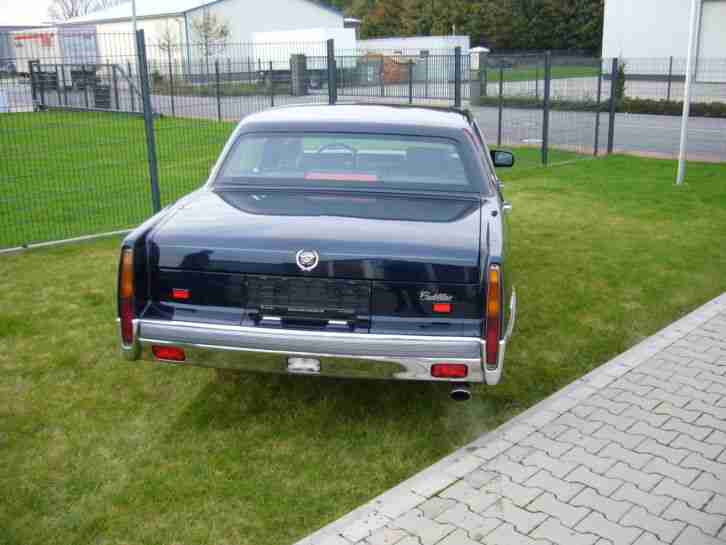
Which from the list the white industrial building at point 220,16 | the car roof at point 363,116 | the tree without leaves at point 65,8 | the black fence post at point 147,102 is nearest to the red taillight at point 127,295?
the car roof at point 363,116

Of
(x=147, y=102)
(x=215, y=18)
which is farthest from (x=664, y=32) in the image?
(x=147, y=102)

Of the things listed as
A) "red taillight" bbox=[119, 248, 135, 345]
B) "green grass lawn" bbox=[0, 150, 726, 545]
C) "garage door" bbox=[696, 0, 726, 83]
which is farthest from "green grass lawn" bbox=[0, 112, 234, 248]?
"garage door" bbox=[696, 0, 726, 83]

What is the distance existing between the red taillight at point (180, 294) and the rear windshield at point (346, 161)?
1247 millimetres

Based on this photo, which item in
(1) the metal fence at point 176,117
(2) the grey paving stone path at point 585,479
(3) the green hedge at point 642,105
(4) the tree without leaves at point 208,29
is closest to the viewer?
(2) the grey paving stone path at point 585,479

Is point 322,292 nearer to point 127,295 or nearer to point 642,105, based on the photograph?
point 127,295

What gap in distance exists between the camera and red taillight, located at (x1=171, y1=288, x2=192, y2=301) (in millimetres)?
4215

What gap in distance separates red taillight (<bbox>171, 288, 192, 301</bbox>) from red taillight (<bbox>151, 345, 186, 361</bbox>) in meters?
0.27

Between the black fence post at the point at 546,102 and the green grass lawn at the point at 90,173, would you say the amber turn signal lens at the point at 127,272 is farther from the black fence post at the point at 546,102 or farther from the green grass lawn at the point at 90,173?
the black fence post at the point at 546,102

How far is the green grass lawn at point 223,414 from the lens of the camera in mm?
3773

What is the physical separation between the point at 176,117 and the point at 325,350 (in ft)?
35.6

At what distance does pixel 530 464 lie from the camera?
4.13m

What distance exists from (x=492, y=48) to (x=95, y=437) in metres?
66.7

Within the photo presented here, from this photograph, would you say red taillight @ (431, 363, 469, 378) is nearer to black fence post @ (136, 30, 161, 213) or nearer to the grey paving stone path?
the grey paving stone path

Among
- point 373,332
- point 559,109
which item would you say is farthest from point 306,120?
point 559,109
